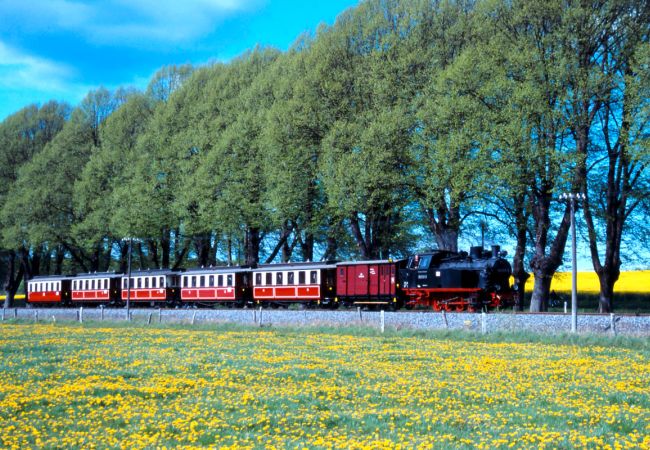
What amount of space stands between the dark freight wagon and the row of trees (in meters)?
3.94

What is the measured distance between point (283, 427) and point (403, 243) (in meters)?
49.3

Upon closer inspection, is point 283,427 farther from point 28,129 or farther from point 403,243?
point 28,129

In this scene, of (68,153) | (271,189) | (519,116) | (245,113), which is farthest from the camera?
(68,153)

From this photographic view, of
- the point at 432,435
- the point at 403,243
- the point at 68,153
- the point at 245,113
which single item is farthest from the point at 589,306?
the point at 68,153

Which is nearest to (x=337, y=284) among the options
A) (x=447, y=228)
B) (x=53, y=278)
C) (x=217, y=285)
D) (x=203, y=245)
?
(x=447, y=228)

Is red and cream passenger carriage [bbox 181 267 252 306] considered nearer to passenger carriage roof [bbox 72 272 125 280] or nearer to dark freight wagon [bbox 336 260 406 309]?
passenger carriage roof [bbox 72 272 125 280]

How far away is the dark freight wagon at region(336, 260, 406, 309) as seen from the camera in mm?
41719

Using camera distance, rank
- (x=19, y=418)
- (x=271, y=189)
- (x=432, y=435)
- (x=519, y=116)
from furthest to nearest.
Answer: (x=271, y=189), (x=519, y=116), (x=19, y=418), (x=432, y=435)

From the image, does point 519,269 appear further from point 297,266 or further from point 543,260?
point 297,266

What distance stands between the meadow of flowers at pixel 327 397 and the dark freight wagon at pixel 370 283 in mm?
18403

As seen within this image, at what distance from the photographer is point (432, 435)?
10.2 metres

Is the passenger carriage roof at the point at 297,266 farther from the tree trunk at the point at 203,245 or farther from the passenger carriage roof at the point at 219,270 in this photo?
the tree trunk at the point at 203,245

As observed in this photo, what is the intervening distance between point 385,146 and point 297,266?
35.4 ft

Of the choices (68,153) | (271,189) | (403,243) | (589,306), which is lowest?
(589,306)
